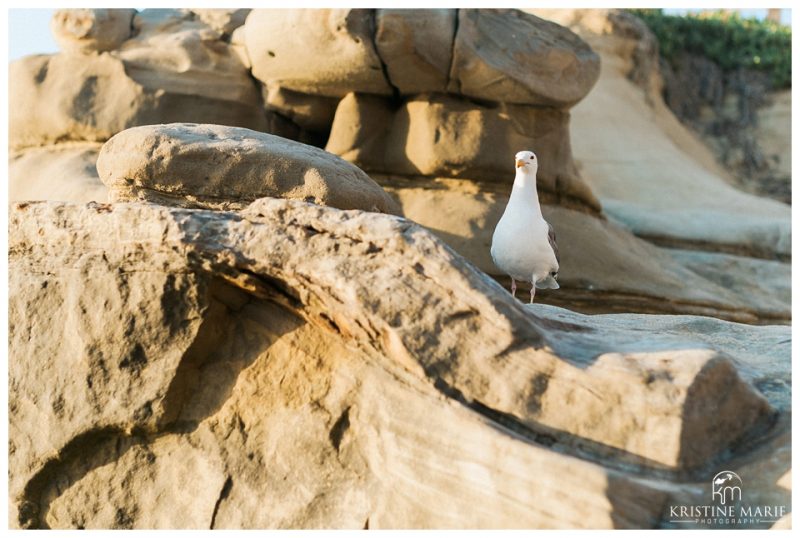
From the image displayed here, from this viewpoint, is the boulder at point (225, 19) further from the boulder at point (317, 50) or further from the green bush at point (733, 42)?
the green bush at point (733, 42)

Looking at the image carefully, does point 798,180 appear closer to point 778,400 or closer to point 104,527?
point 778,400

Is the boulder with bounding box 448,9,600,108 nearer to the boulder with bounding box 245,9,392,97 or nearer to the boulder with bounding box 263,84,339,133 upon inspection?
the boulder with bounding box 245,9,392,97

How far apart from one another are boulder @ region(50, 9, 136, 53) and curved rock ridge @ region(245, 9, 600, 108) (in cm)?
158

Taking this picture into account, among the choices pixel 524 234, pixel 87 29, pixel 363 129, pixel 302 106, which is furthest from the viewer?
pixel 87 29

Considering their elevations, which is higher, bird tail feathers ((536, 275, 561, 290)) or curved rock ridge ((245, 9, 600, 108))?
curved rock ridge ((245, 9, 600, 108))

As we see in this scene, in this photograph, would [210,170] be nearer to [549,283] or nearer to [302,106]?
[549,283]

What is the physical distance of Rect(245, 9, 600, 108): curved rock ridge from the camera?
7.18 meters

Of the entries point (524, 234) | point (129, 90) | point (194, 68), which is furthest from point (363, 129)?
point (524, 234)

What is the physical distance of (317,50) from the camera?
7430 millimetres

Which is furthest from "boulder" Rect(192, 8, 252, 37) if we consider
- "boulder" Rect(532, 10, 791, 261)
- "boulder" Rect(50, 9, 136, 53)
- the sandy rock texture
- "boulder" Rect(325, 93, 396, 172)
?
the sandy rock texture

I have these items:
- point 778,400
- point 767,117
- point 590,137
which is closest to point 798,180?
point 778,400

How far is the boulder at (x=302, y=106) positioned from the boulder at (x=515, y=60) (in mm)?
1252

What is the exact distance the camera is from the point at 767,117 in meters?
14.6

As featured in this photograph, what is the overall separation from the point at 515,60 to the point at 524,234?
9.71ft
